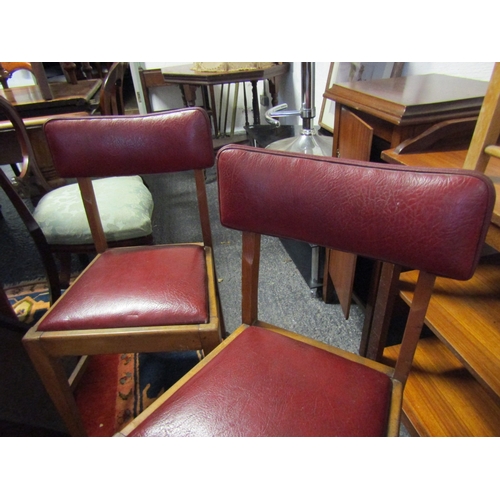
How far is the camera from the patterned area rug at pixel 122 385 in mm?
1015

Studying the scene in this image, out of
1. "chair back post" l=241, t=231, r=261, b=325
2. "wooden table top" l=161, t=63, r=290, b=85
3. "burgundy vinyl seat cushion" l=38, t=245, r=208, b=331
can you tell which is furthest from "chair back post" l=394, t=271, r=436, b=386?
"wooden table top" l=161, t=63, r=290, b=85

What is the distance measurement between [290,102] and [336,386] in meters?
2.47

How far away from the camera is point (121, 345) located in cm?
76

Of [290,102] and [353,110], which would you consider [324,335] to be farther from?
[290,102]

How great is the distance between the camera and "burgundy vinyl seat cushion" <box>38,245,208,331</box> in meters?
0.76

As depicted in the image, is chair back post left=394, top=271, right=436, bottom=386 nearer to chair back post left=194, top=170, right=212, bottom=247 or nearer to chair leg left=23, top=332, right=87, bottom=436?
chair back post left=194, top=170, right=212, bottom=247

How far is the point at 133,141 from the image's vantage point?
0.89 meters

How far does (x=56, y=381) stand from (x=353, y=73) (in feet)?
5.11

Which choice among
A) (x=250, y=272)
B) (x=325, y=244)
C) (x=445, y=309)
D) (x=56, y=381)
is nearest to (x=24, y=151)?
(x=56, y=381)

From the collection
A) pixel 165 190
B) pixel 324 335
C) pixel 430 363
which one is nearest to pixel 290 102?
pixel 165 190

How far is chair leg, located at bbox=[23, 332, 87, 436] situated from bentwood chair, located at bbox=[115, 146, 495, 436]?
1.16ft

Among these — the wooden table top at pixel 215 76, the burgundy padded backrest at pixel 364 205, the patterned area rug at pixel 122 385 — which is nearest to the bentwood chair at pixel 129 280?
the patterned area rug at pixel 122 385

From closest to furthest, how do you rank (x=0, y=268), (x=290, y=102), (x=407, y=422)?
(x=407, y=422)
(x=0, y=268)
(x=290, y=102)

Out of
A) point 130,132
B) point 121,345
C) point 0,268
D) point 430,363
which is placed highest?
point 130,132
